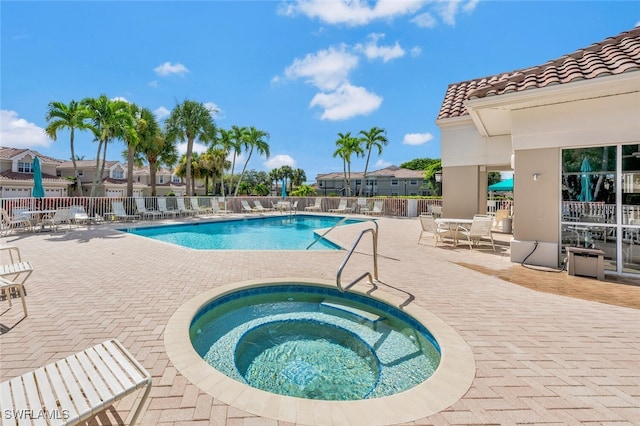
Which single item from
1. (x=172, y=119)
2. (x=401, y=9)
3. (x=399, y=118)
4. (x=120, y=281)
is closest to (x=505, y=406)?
(x=120, y=281)

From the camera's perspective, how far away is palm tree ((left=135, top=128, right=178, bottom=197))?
20636 mm

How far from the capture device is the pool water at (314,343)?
8.98ft

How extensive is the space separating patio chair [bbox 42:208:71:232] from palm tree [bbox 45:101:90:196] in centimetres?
515

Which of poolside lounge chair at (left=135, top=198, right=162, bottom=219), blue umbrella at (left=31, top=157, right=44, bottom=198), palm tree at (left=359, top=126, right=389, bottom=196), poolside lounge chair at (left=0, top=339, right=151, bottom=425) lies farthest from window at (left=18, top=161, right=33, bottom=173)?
poolside lounge chair at (left=0, top=339, right=151, bottom=425)

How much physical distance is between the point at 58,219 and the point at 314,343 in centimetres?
1352

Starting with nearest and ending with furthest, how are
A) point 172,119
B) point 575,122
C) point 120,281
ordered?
point 120,281 < point 575,122 < point 172,119

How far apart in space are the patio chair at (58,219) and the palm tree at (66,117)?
5.15 meters

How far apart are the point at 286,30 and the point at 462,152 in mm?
10709

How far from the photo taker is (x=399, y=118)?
31.7m

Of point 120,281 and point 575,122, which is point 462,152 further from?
point 120,281

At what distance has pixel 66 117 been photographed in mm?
14812

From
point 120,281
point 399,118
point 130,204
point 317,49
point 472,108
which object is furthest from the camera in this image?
point 399,118

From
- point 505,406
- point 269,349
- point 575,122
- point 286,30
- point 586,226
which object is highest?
point 286,30

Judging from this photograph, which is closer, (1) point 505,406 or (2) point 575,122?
(1) point 505,406
